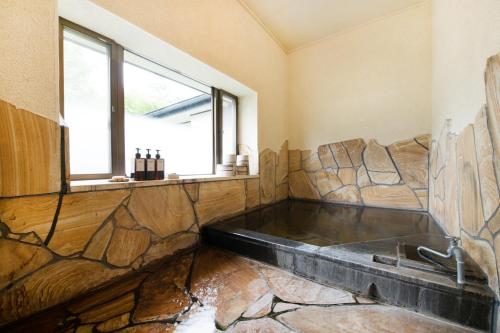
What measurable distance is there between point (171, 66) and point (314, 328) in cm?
215

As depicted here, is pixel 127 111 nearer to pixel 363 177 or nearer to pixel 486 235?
pixel 486 235

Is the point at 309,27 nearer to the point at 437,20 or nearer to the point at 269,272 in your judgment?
Result: the point at 437,20

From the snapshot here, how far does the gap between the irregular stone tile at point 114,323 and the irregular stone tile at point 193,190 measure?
86cm

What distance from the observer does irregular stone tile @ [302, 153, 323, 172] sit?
9.58 ft

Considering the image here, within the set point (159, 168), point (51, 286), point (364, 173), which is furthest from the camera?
point (364, 173)

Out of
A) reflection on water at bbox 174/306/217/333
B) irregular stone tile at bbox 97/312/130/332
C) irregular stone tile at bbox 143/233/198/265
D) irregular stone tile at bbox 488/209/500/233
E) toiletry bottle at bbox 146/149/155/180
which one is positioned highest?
toiletry bottle at bbox 146/149/155/180

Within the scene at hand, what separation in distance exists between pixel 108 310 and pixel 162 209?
617 mm

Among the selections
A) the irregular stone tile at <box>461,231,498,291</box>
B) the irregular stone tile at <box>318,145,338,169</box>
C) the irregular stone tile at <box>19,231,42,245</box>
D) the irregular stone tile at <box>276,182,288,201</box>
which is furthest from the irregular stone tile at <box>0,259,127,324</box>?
the irregular stone tile at <box>318,145,338,169</box>

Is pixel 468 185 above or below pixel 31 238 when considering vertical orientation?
above

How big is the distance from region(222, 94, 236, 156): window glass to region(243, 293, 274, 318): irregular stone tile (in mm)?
1785

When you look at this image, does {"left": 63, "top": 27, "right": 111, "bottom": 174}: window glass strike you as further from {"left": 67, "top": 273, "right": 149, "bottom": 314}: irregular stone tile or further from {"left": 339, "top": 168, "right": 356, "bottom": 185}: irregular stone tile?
{"left": 339, "top": 168, "right": 356, "bottom": 185}: irregular stone tile

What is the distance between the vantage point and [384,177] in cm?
245

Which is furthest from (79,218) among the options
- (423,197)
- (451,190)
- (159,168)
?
(423,197)

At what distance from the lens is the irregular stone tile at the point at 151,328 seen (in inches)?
32.9
